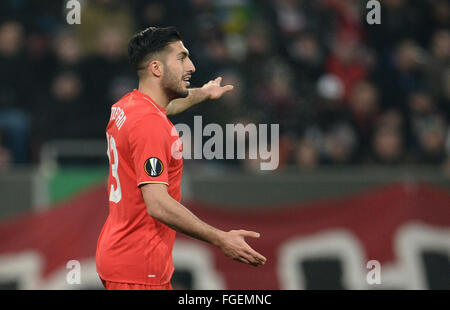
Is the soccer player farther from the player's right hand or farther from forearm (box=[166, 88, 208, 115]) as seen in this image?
forearm (box=[166, 88, 208, 115])

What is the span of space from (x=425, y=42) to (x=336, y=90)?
76.0 inches

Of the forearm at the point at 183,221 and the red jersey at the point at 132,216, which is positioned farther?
the red jersey at the point at 132,216

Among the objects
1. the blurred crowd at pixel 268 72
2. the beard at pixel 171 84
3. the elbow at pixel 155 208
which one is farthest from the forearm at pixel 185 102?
the blurred crowd at pixel 268 72

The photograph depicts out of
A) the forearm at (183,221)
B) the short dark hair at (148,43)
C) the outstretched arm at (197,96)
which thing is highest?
the outstretched arm at (197,96)

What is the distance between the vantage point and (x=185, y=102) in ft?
17.8

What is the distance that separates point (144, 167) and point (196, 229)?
1.42 ft

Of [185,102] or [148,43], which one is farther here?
[185,102]

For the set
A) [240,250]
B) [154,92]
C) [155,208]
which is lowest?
[240,250]

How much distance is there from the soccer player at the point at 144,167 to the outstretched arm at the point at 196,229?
14 millimetres

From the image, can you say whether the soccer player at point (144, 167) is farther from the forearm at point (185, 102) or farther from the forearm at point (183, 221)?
the forearm at point (185, 102)

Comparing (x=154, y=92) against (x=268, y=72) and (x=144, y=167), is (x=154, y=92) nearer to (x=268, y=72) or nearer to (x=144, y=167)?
(x=144, y=167)

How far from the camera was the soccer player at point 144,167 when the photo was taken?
423 cm

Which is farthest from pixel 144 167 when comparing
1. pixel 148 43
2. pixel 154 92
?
pixel 148 43

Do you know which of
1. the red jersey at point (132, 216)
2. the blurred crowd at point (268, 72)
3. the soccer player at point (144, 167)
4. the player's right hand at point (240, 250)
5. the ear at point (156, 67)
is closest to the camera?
the player's right hand at point (240, 250)
